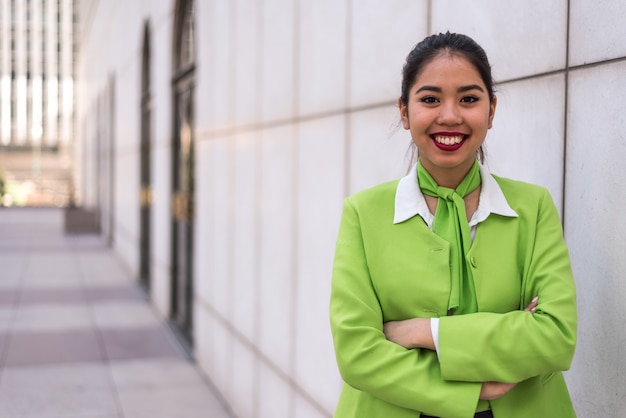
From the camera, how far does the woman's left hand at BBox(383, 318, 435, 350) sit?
69.4 inches

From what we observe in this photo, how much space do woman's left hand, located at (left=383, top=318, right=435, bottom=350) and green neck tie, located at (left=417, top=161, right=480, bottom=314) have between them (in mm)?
81

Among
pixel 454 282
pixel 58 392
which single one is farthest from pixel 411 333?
pixel 58 392

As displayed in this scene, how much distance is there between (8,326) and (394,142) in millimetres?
6801

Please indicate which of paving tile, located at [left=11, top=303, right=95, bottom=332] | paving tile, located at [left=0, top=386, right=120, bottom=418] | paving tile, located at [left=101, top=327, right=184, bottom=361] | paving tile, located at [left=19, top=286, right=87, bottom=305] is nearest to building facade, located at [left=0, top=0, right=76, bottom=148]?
paving tile, located at [left=19, top=286, right=87, bottom=305]

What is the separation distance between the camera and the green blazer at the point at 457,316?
1.70 metres

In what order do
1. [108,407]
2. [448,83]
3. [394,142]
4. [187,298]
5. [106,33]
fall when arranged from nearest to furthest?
1. [448,83]
2. [394,142]
3. [108,407]
4. [187,298]
5. [106,33]

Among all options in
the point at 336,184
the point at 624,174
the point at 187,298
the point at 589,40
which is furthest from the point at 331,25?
the point at 187,298

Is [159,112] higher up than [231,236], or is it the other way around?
[159,112]

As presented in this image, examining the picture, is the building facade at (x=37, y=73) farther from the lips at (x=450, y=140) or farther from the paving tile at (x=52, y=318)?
the lips at (x=450, y=140)

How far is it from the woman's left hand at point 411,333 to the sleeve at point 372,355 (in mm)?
23

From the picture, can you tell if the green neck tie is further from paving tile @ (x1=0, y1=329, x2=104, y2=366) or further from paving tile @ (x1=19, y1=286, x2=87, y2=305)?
paving tile @ (x1=19, y1=286, x2=87, y2=305)

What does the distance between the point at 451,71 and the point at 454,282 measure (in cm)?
47

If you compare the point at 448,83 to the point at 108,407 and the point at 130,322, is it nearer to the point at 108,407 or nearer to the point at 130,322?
the point at 108,407

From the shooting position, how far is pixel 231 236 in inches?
239
